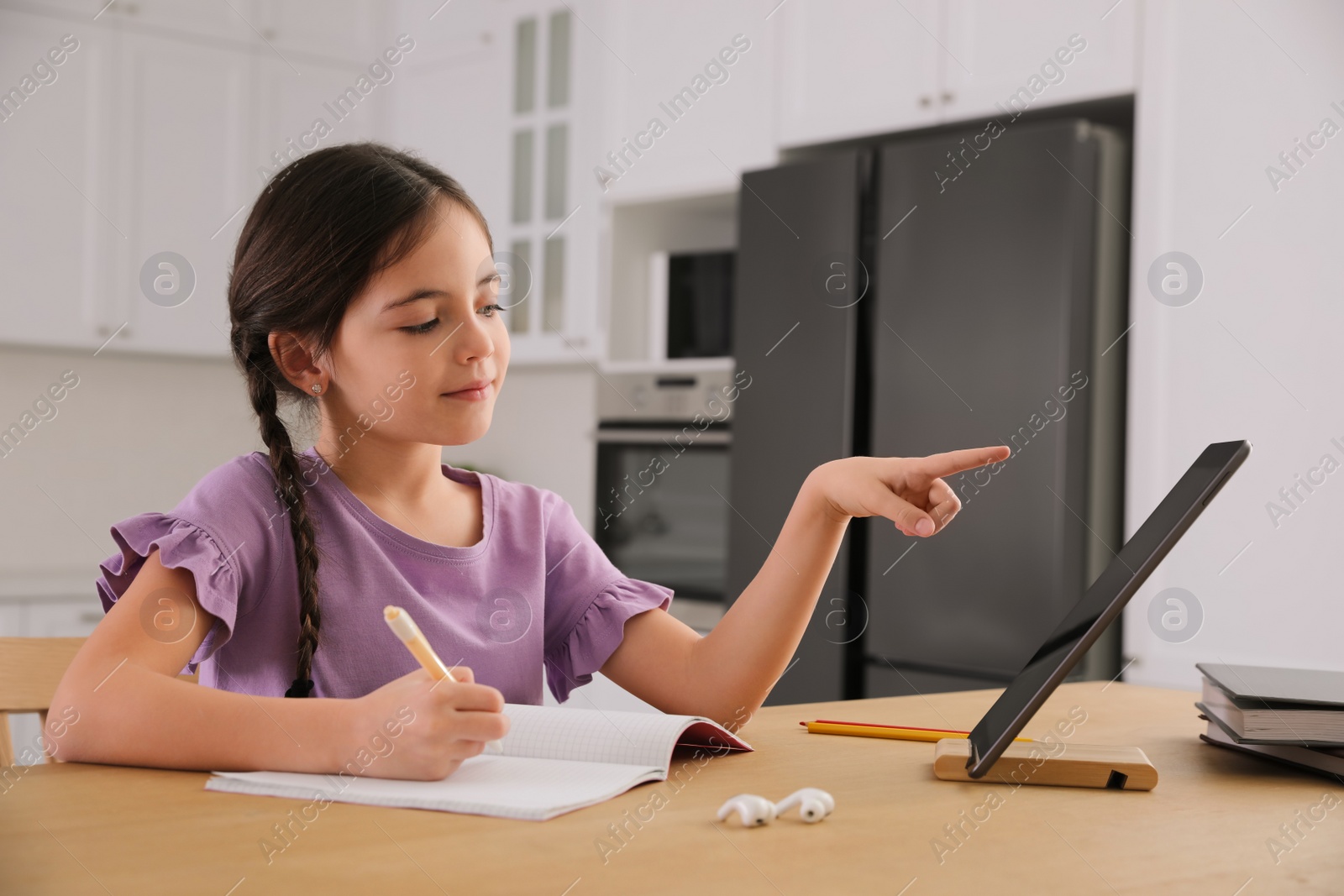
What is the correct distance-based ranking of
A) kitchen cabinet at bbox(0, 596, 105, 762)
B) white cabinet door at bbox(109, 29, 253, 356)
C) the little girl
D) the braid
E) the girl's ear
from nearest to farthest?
1. the little girl
2. the braid
3. the girl's ear
4. kitchen cabinet at bbox(0, 596, 105, 762)
5. white cabinet door at bbox(109, 29, 253, 356)

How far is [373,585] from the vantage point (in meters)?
1.08

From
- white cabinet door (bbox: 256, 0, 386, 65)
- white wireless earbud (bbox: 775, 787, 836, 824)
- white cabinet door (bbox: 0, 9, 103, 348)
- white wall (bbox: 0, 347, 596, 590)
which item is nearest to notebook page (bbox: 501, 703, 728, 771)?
white wireless earbud (bbox: 775, 787, 836, 824)

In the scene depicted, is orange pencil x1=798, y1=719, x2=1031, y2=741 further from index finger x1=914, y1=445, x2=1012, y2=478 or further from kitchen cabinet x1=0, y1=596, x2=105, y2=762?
kitchen cabinet x1=0, y1=596, x2=105, y2=762

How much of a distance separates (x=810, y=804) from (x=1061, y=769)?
211mm

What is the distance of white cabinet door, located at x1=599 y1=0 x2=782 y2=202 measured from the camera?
282 centimetres

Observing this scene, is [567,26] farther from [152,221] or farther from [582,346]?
[152,221]

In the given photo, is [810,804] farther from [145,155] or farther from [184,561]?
[145,155]

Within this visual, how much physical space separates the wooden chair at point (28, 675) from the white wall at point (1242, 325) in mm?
1692

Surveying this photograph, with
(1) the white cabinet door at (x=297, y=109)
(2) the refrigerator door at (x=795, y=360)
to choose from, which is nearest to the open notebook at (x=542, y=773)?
(2) the refrigerator door at (x=795, y=360)

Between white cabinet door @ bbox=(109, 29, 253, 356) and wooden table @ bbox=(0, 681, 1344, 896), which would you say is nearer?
wooden table @ bbox=(0, 681, 1344, 896)

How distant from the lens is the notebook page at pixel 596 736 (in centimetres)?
→ 80

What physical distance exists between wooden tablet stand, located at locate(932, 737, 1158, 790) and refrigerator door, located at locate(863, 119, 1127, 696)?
55.5 inches

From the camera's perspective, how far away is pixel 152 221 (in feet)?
10.9

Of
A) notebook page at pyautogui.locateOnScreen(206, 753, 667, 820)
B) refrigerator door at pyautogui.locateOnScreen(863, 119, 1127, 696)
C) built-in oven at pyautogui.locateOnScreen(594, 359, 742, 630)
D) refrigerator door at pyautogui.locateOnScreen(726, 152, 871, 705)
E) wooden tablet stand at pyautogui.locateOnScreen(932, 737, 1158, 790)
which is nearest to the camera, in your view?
notebook page at pyautogui.locateOnScreen(206, 753, 667, 820)
